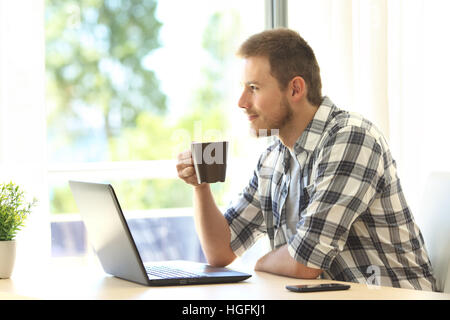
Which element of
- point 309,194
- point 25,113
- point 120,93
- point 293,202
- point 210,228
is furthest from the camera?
point 120,93

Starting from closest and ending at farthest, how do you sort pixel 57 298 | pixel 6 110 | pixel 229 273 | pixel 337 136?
1. pixel 57 298
2. pixel 229 273
3. pixel 337 136
4. pixel 6 110

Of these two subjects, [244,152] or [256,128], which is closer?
[256,128]

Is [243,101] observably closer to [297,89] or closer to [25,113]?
[297,89]

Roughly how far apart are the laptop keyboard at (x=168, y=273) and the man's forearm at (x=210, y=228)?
349 millimetres

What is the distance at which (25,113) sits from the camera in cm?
256

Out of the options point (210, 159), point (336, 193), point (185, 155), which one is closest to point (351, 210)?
point (336, 193)

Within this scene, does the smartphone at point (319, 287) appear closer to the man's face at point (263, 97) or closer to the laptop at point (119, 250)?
the laptop at point (119, 250)

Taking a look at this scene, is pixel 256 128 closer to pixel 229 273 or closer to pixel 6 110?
pixel 229 273

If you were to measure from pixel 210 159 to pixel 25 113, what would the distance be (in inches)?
45.9

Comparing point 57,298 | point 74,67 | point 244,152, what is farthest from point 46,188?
point 57,298

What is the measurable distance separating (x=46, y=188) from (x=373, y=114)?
1321mm

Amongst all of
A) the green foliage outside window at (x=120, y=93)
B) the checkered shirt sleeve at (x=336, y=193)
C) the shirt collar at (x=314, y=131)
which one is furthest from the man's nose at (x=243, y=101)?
the green foliage outside window at (x=120, y=93)

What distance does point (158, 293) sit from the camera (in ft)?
4.72

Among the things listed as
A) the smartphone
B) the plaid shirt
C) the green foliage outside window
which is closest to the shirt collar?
the plaid shirt
